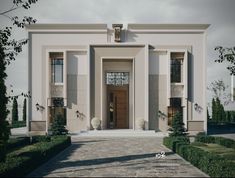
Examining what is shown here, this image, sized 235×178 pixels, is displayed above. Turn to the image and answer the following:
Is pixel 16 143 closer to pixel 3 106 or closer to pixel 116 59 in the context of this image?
pixel 3 106

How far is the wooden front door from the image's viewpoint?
30531mm

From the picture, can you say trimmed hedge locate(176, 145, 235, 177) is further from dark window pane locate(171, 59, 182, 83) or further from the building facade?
dark window pane locate(171, 59, 182, 83)

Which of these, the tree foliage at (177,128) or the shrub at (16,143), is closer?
the shrub at (16,143)

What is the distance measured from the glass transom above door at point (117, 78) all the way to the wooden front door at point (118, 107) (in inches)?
16.2

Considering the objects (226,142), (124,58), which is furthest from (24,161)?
(124,58)

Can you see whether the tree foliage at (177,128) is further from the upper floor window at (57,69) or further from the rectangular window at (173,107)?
the upper floor window at (57,69)

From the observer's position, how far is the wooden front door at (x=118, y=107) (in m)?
30.5

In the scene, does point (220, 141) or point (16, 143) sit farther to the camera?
point (220, 141)

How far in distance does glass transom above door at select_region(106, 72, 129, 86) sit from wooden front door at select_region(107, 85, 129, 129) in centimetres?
41

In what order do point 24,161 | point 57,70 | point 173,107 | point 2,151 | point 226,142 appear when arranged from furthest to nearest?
point 57,70, point 173,107, point 226,142, point 2,151, point 24,161

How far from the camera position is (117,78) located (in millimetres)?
30609

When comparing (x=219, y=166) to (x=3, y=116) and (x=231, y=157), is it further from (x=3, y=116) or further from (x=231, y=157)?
(x=3, y=116)

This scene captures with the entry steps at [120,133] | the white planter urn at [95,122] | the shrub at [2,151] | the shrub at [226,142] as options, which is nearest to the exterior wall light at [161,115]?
the entry steps at [120,133]

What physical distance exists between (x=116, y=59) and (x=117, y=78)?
2290mm
